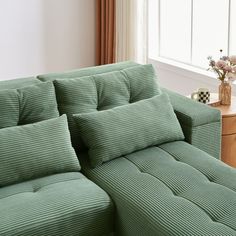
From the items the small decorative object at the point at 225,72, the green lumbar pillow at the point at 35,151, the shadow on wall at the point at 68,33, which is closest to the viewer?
the green lumbar pillow at the point at 35,151

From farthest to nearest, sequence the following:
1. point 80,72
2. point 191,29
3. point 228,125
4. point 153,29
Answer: point 153,29
point 191,29
point 228,125
point 80,72

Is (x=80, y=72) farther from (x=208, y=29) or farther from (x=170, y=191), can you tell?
(x=208, y=29)

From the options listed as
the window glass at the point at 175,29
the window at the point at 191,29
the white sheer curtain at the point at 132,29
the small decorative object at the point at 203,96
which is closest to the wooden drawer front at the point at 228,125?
the small decorative object at the point at 203,96

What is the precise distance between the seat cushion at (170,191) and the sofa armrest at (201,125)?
137 mm

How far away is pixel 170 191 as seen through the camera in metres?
2.37

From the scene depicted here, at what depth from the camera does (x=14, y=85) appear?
285cm

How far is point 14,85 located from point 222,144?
1.32 m

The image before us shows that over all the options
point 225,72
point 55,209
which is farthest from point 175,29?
point 55,209

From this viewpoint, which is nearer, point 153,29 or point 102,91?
point 102,91

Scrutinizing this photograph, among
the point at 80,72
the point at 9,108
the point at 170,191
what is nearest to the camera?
the point at 170,191

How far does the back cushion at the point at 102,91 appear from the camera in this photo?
2832mm

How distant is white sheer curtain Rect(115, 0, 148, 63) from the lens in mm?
4492

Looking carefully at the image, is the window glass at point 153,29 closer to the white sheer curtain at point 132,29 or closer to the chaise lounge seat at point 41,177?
the white sheer curtain at point 132,29

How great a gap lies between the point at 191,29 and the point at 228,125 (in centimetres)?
150
